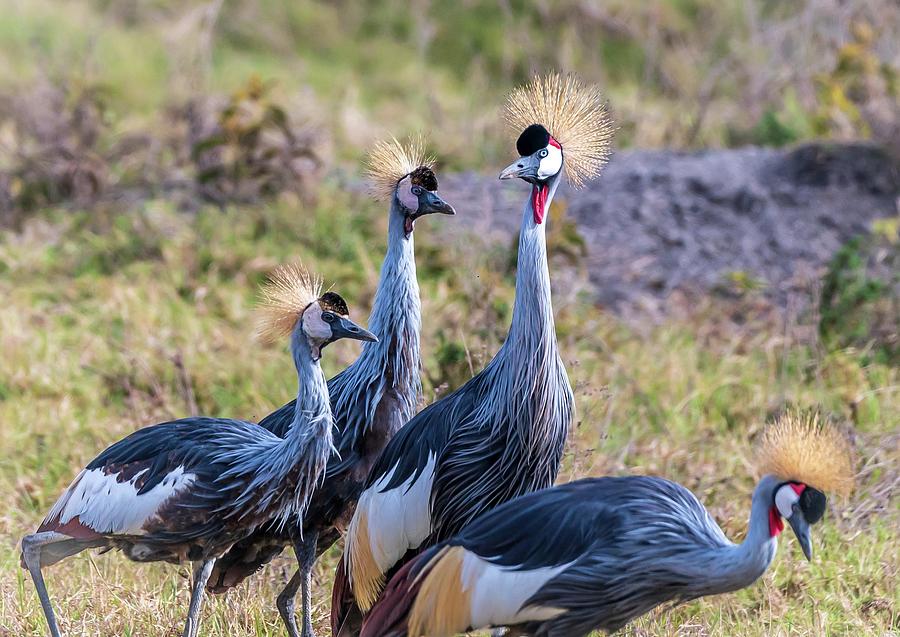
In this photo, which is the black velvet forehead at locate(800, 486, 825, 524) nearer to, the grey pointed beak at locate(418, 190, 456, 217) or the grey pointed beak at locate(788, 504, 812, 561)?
the grey pointed beak at locate(788, 504, 812, 561)

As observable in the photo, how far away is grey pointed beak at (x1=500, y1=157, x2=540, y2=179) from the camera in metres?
3.21

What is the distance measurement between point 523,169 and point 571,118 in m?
0.24

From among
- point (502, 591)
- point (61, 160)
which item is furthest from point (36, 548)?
point (61, 160)

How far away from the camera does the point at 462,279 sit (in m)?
5.57

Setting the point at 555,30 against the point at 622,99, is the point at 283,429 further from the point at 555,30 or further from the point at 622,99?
the point at 555,30

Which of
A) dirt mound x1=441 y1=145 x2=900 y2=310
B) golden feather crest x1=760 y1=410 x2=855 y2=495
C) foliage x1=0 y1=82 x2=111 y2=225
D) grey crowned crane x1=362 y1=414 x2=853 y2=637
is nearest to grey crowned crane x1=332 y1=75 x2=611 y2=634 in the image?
grey crowned crane x1=362 y1=414 x2=853 y2=637

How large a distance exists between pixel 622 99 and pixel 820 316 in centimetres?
495

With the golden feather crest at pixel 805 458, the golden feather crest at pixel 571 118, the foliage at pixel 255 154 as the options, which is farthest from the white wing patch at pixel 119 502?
the foliage at pixel 255 154

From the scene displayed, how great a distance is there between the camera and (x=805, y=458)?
262 centimetres

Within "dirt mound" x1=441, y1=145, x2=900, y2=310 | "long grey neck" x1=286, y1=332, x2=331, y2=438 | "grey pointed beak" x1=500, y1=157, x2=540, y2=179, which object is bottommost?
"long grey neck" x1=286, y1=332, x2=331, y2=438

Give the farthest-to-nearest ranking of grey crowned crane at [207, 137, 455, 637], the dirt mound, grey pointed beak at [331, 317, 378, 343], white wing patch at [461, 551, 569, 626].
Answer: the dirt mound, grey crowned crane at [207, 137, 455, 637], grey pointed beak at [331, 317, 378, 343], white wing patch at [461, 551, 569, 626]

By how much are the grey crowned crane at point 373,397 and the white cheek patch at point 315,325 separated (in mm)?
418

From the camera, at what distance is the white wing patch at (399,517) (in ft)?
Result: 10.7

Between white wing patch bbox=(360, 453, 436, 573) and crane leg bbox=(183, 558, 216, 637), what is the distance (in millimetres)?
430
